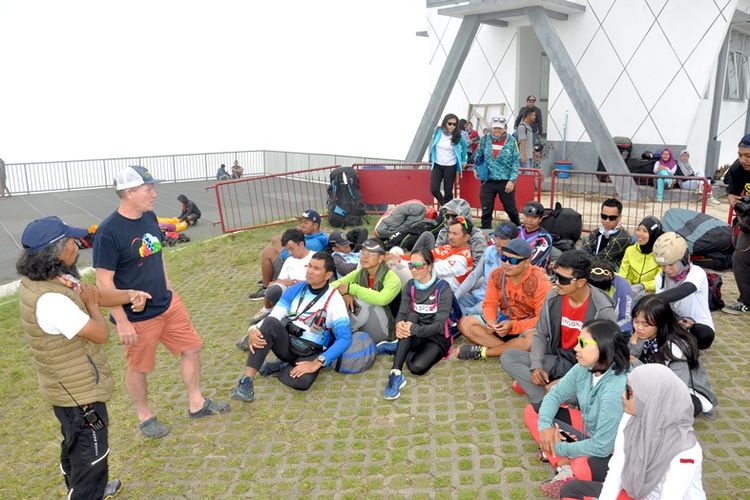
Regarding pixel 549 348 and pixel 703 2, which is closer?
pixel 549 348

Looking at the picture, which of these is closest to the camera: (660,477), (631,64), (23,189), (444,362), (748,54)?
(660,477)

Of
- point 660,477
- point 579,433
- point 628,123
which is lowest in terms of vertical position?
point 579,433

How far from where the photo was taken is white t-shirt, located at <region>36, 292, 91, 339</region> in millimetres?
3250

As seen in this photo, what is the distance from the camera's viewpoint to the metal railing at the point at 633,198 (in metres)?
10.1

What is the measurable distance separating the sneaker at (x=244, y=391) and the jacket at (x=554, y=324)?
A: 8.32 ft

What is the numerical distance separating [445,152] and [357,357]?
19.3 feet

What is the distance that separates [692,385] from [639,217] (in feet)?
23.6

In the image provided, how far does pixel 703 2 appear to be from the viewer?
13125 mm

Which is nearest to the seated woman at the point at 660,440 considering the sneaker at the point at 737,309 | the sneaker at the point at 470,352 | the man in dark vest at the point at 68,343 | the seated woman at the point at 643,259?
the sneaker at the point at 470,352

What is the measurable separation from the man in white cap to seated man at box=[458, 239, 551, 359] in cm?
272

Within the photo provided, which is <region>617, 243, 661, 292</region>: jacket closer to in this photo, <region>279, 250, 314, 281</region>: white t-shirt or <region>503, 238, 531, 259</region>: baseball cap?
<region>503, 238, 531, 259</region>: baseball cap

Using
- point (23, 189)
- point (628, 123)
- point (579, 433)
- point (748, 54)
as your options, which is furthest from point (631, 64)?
point (23, 189)

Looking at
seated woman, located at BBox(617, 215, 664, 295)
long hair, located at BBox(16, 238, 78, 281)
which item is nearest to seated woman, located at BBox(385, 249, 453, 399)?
seated woman, located at BBox(617, 215, 664, 295)

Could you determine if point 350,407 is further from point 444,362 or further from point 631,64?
point 631,64
